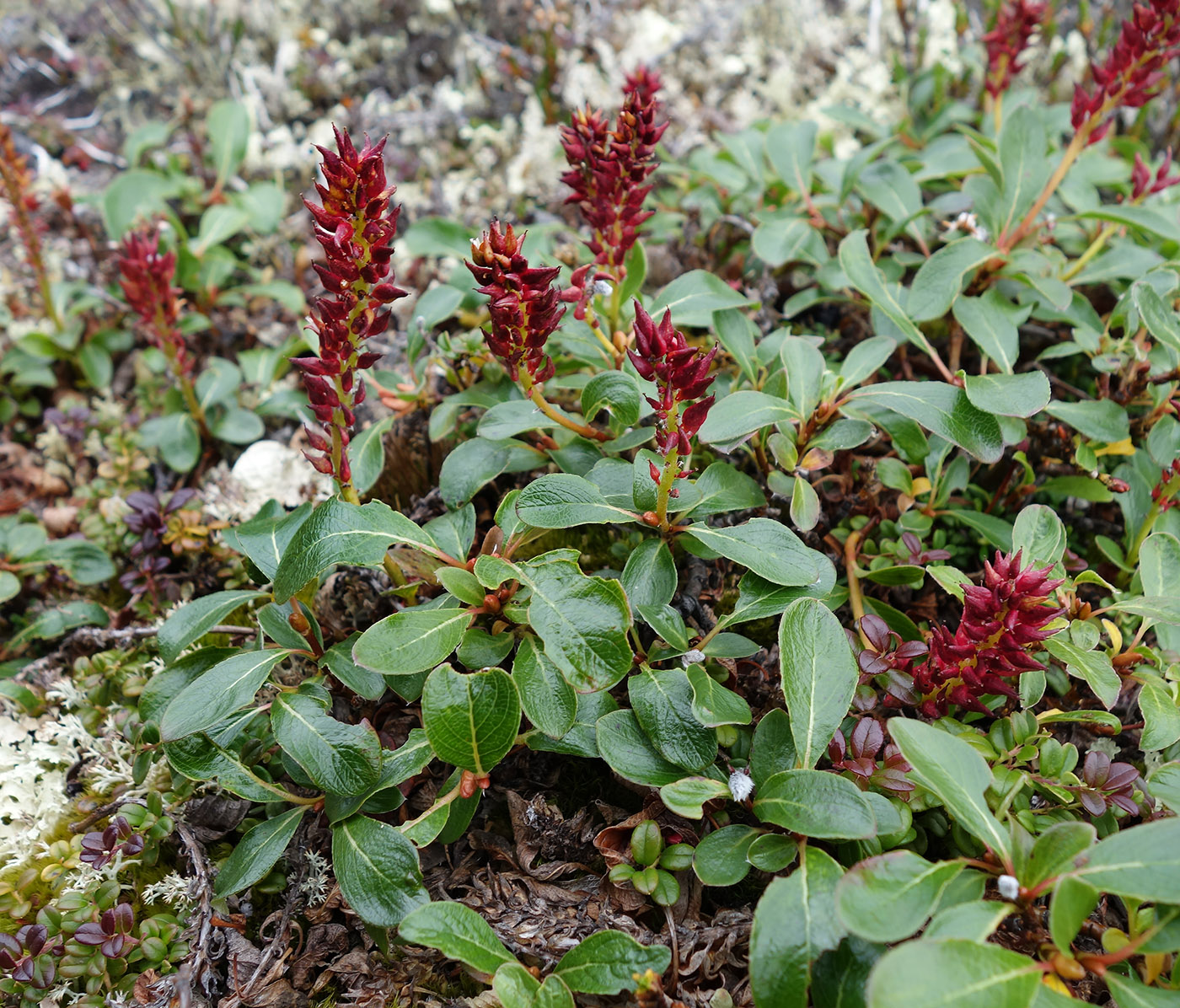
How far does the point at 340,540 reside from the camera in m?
1.81

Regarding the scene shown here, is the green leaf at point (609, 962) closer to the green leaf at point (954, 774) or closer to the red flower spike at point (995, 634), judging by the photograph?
the green leaf at point (954, 774)

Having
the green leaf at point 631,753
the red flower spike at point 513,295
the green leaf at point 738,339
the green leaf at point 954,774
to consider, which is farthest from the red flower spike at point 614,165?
the green leaf at point 954,774

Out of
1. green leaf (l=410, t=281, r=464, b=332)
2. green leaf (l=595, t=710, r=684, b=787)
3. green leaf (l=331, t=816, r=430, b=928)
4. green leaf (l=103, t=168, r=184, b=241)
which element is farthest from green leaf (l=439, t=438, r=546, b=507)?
green leaf (l=103, t=168, r=184, b=241)

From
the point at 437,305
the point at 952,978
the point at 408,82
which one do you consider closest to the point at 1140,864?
the point at 952,978

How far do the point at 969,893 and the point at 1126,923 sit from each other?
67 centimetres

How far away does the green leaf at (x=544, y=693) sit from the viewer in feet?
5.32

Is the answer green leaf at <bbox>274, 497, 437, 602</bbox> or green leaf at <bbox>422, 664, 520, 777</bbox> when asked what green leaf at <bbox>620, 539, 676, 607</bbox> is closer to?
green leaf at <bbox>422, 664, 520, 777</bbox>

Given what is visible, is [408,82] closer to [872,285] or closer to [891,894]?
[872,285]

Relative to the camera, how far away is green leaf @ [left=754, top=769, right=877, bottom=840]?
1.44 meters

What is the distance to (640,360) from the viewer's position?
5.54ft

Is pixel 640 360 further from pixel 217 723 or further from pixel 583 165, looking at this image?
pixel 217 723

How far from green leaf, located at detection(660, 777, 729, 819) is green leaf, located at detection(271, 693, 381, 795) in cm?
63

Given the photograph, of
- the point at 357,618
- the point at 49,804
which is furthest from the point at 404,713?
the point at 49,804

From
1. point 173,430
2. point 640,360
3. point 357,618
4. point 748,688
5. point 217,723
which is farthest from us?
point 173,430
